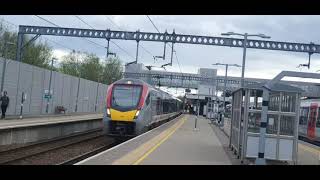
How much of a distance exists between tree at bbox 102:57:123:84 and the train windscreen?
65.2 metres

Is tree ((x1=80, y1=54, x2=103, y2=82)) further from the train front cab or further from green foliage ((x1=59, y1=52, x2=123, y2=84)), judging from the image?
the train front cab

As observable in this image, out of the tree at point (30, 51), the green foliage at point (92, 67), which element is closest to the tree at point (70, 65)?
the green foliage at point (92, 67)

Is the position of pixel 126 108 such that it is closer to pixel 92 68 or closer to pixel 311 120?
pixel 311 120

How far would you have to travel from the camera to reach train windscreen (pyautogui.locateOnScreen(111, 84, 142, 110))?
28719mm

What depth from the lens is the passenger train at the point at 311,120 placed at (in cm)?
3453

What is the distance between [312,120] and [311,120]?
377mm

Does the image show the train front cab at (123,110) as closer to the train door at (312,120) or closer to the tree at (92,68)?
the train door at (312,120)

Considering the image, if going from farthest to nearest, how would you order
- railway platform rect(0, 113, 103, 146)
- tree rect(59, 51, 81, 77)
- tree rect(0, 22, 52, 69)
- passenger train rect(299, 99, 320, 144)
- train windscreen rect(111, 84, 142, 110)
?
tree rect(59, 51, 81, 77), tree rect(0, 22, 52, 69), passenger train rect(299, 99, 320, 144), train windscreen rect(111, 84, 142, 110), railway platform rect(0, 113, 103, 146)

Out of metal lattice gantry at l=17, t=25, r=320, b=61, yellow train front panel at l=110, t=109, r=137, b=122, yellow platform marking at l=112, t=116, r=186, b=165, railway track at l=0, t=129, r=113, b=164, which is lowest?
railway track at l=0, t=129, r=113, b=164

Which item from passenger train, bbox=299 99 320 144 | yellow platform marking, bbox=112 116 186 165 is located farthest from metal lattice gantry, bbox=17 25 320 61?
yellow platform marking, bbox=112 116 186 165

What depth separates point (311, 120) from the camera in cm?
3672
